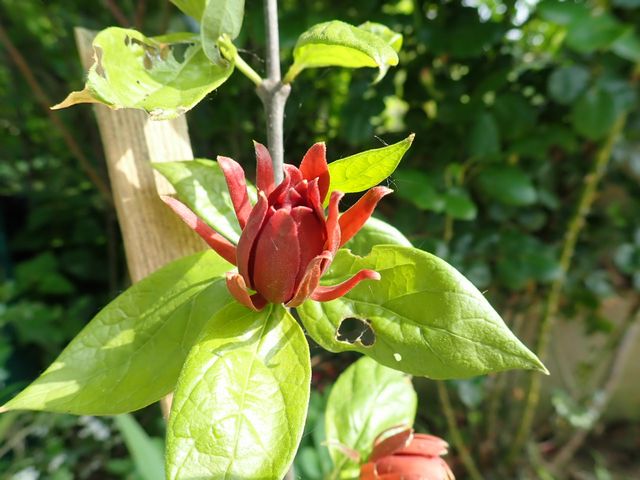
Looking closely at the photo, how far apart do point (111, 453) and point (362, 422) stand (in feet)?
4.05

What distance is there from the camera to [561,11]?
0.82 m

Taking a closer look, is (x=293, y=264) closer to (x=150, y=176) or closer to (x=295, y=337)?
(x=295, y=337)

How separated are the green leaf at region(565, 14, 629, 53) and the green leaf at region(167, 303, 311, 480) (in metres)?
0.73

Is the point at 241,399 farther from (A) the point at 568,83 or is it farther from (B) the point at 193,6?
(A) the point at 568,83

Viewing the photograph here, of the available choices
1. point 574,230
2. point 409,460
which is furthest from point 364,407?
point 574,230

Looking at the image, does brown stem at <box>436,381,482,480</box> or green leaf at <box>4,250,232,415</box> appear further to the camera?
brown stem at <box>436,381,482,480</box>

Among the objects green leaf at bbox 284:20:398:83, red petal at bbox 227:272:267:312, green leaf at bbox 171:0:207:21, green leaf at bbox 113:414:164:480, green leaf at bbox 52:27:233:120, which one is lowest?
green leaf at bbox 113:414:164:480

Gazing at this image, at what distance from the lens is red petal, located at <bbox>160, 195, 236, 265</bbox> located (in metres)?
0.29

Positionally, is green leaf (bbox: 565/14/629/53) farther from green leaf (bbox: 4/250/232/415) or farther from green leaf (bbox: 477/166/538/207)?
green leaf (bbox: 4/250/232/415)

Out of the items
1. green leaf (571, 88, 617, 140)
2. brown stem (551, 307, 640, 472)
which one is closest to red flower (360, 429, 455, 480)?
green leaf (571, 88, 617, 140)

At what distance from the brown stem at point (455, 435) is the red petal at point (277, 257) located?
1.11m

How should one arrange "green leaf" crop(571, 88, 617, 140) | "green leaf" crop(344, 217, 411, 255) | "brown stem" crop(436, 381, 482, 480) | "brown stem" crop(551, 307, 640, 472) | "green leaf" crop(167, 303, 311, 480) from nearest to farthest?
"green leaf" crop(167, 303, 311, 480), "green leaf" crop(344, 217, 411, 255), "green leaf" crop(571, 88, 617, 140), "brown stem" crop(436, 381, 482, 480), "brown stem" crop(551, 307, 640, 472)

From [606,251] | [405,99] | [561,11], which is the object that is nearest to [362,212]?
[561,11]

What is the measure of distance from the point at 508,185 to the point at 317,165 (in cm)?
76
